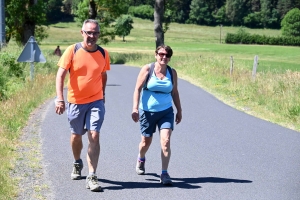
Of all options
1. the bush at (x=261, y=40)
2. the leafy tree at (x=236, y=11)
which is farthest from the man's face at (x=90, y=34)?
the leafy tree at (x=236, y=11)

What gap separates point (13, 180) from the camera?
7.59 metres

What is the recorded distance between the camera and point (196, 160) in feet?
30.5

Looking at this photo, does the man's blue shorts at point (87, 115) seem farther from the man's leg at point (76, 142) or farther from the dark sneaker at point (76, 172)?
the dark sneaker at point (76, 172)

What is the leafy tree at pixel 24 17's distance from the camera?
140 ft

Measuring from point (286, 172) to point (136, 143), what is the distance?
305 centimetres

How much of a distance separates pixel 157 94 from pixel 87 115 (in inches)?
36.9

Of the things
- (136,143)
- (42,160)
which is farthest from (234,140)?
(42,160)

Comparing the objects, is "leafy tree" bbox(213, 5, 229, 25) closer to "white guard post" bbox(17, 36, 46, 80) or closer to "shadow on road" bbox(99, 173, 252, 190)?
"white guard post" bbox(17, 36, 46, 80)

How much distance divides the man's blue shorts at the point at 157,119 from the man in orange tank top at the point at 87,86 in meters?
0.68

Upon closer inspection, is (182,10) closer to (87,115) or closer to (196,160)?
(196,160)

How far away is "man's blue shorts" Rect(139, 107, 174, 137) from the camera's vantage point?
7.88 meters

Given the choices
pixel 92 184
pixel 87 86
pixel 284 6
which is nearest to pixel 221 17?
pixel 284 6

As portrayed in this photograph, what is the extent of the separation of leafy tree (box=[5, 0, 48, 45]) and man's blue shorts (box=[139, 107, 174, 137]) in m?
34.0

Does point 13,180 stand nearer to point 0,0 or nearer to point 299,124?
point 299,124
